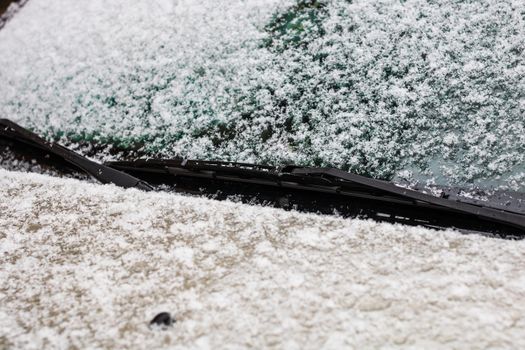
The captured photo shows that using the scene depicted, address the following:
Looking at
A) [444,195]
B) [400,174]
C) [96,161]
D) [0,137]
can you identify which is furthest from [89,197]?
[444,195]

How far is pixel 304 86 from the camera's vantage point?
1.86 m

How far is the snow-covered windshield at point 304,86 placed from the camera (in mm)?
1588

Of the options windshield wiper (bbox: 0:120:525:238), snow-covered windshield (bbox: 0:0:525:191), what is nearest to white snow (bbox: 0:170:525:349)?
windshield wiper (bbox: 0:120:525:238)

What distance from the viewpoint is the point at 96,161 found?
2.01m

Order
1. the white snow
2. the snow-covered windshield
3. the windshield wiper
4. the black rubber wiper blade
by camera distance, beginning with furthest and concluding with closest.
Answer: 1. the black rubber wiper blade
2. the snow-covered windshield
3. the windshield wiper
4. the white snow

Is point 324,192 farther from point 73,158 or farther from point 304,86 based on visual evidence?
point 73,158

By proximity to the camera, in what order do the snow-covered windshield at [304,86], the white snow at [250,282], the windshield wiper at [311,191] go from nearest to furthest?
1. the white snow at [250,282]
2. the windshield wiper at [311,191]
3. the snow-covered windshield at [304,86]

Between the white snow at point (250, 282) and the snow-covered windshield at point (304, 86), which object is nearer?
the white snow at point (250, 282)

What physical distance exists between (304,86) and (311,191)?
46 centimetres

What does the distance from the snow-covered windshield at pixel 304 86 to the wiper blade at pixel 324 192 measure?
0.08m

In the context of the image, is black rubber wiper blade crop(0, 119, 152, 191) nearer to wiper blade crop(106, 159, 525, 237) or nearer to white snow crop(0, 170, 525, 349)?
wiper blade crop(106, 159, 525, 237)

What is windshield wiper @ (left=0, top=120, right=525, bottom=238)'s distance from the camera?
141cm

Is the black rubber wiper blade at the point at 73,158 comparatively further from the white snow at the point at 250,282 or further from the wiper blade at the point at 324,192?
the white snow at the point at 250,282

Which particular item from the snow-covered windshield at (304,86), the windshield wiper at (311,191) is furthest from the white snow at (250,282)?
the snow-covered windshield at (304,86)
